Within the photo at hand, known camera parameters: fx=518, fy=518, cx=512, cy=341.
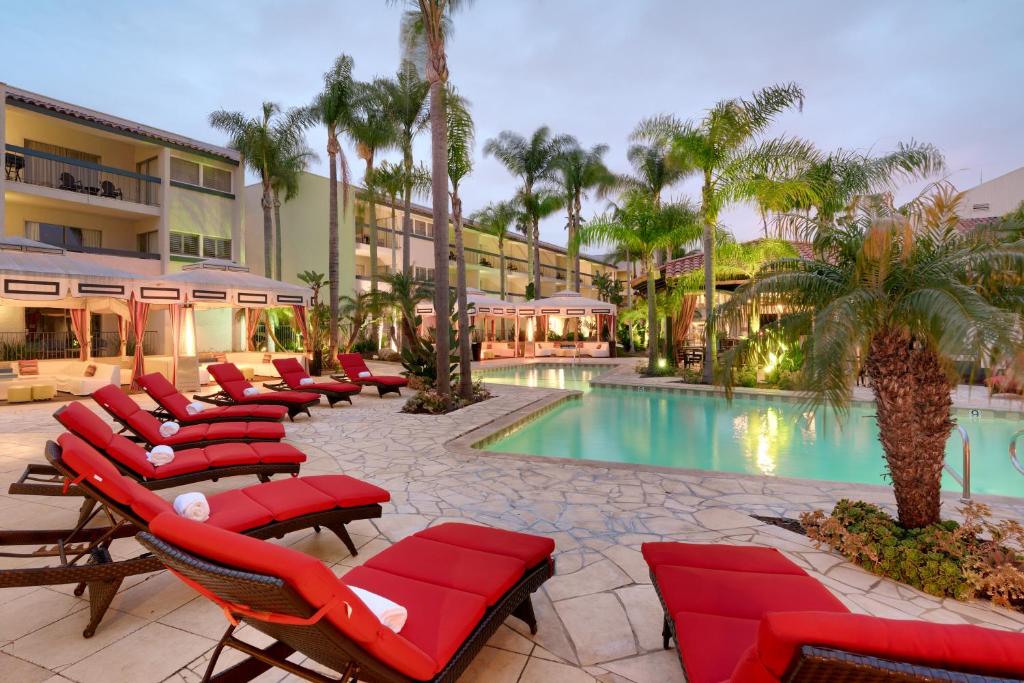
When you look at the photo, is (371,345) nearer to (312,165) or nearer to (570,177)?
(312,165)

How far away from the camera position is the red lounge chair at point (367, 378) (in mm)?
12023

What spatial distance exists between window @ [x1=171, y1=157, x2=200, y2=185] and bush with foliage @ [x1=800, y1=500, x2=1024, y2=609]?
2386 cm

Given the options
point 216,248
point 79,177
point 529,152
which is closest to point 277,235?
point 216,248

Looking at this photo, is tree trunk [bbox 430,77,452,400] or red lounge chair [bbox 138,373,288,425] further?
tree trunk [bbox 430,77,452,400]

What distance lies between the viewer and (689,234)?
15.5 metres

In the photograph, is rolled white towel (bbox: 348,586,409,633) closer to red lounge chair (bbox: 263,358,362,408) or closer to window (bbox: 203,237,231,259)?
red lounge chair (bbox: 263,358,362,408)

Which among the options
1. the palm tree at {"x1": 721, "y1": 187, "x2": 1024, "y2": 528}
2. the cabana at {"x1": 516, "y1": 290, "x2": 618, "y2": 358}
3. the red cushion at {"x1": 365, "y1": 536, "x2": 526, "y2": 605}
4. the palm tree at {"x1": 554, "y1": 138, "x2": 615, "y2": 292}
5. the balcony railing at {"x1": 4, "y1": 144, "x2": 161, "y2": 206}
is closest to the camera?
the red cushion at {"x1": 365, "y1": 536, "x2": 526, "y2": 605}

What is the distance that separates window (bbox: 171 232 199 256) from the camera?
65.8ft

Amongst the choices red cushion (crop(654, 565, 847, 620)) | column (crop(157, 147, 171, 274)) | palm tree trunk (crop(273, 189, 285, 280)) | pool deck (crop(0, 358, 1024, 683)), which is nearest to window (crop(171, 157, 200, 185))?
column (crop(157, 147, 171, 274))

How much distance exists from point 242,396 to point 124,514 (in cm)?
681

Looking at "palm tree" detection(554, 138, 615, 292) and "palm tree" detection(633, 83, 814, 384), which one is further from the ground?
"palm tree" detection(554, 138, 615, 292)

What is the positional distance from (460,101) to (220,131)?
54.6 ft

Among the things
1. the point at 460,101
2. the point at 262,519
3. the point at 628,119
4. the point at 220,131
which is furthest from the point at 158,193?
the point at 628,119

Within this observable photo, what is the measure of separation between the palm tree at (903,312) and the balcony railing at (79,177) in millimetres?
21316
